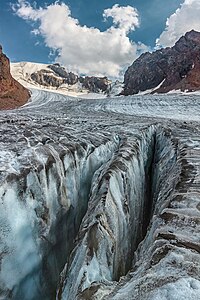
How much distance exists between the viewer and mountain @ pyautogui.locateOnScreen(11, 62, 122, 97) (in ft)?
145

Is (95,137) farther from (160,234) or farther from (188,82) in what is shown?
(188,82)

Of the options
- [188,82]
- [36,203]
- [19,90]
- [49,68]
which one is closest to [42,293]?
[36,203]

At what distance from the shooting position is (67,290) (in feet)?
6.56

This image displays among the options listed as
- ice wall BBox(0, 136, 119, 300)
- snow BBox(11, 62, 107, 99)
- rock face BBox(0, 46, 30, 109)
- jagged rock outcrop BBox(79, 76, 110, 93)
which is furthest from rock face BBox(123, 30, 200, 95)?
ice wall BBox(0, 136, 119, 300)

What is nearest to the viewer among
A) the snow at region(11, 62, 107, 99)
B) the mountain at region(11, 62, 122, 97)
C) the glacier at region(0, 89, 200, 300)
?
the glacier at region(0, 89, 200, 300)

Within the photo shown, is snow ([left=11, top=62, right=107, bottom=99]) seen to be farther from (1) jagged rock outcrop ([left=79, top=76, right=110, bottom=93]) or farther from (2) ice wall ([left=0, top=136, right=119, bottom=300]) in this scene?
(2) ice wall ([left=0, top=136, right=119, bottom=300])

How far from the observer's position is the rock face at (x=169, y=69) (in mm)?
25547

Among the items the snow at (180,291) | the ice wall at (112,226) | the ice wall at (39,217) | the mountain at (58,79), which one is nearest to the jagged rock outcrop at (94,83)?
the mountain at (58,79)

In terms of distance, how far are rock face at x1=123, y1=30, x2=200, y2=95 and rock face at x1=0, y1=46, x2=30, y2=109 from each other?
1284 centimetres

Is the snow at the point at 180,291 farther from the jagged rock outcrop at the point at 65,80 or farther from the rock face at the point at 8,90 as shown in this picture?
the jagged rock outcrop at the point at 65,80

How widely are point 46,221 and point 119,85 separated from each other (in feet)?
130

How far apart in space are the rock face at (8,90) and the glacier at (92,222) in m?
17.1

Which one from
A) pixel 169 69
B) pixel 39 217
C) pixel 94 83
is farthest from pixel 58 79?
pixel 39 217

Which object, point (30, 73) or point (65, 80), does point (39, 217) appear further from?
point (65, 80)
